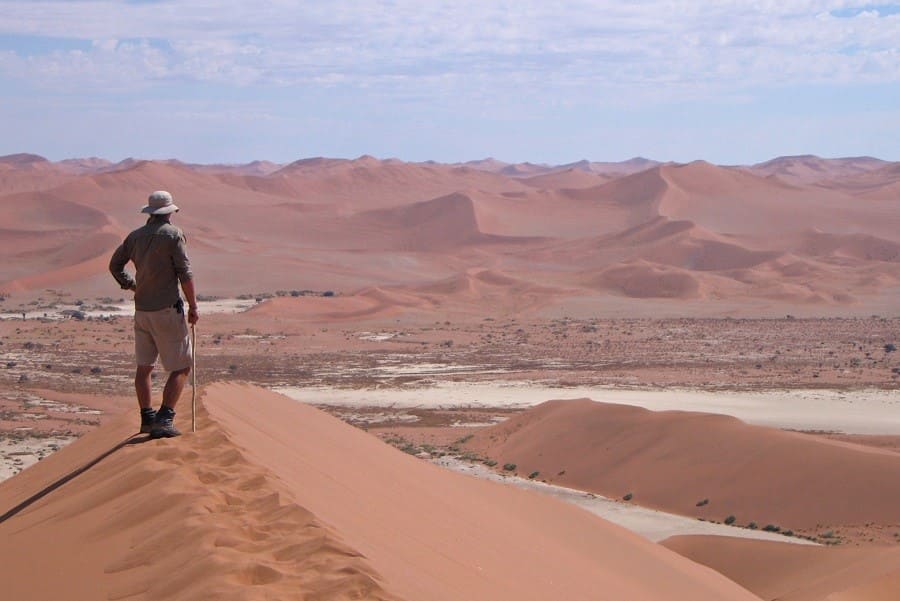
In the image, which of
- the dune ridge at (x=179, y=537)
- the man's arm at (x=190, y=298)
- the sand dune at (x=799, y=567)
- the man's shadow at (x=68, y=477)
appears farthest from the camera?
the sand dune at (x=799, y=567)

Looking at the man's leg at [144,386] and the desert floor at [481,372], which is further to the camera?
the desert floor at [481,372]

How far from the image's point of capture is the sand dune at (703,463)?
55.3ft

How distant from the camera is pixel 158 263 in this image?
7.10 m

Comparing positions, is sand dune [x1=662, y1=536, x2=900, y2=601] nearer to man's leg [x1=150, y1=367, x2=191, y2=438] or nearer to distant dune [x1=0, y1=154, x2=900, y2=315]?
man's leg [x1=150, y1=367, x2=191, y2=438]

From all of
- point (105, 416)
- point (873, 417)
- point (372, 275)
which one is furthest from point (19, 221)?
point (873, 417)

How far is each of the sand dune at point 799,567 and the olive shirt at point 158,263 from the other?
6.01m

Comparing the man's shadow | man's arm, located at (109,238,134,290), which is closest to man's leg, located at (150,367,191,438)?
the man's shadow

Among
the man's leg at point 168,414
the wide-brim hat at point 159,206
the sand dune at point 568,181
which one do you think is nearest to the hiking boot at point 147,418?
the man's leg at point 168,414

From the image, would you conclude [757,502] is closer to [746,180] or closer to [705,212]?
[705,212]

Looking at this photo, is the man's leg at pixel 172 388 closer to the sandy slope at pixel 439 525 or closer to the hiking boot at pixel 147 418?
the hiking boot at pixel 147 418

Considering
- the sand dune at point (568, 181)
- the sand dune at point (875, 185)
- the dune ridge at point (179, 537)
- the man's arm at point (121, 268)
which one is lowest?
the dune ridge at point (179, 537)

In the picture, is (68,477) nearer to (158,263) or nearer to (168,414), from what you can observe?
(168,414)

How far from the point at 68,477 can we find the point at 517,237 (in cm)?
9085

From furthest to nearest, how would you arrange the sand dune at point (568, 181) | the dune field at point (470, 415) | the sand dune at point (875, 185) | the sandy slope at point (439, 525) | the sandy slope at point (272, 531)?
1. the sand dune at point (568, 181)
2. the sand dune at point (875, 185)
3. the sandy slope at point (439, 525)
4. the dune field at point (470, 415)
5. the sandy slope at point (272, 531)
